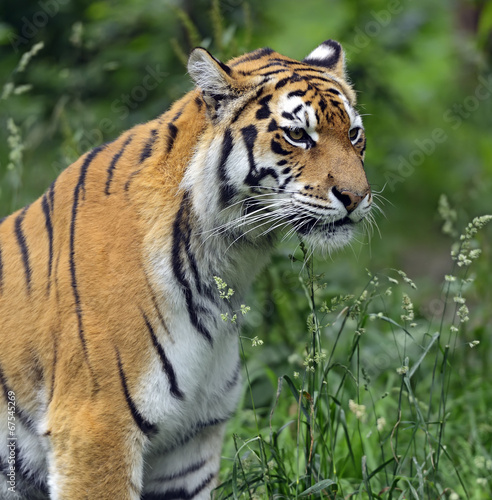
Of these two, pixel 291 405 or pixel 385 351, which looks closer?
pixel 291 405

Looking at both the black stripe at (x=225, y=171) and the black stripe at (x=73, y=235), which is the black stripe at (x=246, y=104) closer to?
the black stripe at (x=225, y=171)

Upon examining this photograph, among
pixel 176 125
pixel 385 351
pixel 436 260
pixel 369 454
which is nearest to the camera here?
pixel 176 125

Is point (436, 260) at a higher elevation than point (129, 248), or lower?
lower

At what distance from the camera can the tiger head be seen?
3.03 meters

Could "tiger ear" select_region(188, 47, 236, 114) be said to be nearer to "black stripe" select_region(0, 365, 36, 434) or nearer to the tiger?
the tiger

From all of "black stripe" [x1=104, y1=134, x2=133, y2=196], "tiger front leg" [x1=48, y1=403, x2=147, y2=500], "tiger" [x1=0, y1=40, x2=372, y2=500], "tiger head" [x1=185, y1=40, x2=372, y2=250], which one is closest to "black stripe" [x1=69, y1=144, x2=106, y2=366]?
"tiger" [x1=0, y1=40, x2=372, y2=500]

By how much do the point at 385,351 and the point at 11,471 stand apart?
2.77 meters

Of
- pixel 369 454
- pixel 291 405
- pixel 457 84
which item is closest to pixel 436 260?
pixel 457 84

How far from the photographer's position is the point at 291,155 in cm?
306

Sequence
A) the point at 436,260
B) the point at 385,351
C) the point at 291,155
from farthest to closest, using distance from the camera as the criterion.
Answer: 1. the point at 436,260
2. the point at 385,351
3. the point at 291,155

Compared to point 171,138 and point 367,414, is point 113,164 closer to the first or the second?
point 171,138

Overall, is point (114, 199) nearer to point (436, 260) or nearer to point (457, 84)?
point (436, 260)

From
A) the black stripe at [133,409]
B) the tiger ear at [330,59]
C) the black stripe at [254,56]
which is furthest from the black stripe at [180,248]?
the tiger ear at [330,59]

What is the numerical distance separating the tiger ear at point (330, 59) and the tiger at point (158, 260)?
0.21 m
